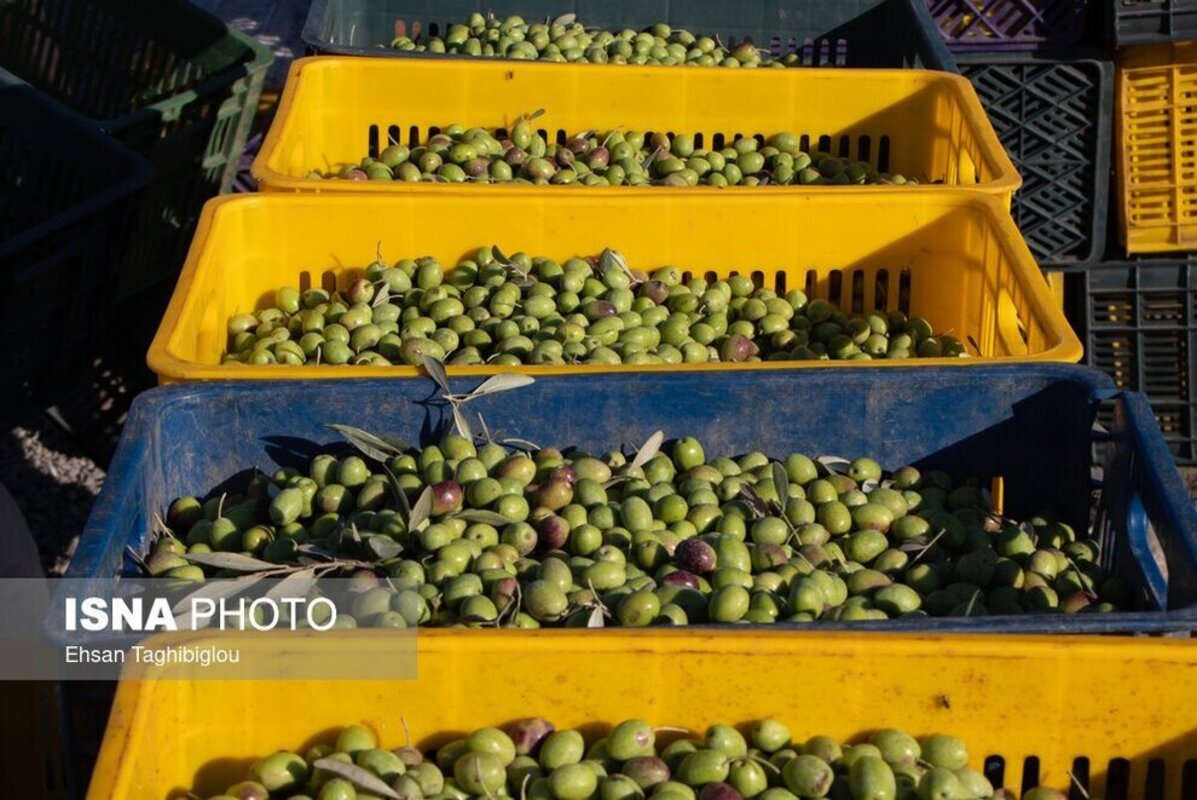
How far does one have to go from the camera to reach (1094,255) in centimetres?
444

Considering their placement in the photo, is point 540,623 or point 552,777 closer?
point 552,777

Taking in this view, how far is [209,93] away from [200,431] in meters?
2.01

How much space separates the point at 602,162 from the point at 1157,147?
1737 millimetres

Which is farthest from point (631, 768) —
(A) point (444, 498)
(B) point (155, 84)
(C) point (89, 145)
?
(B) point (155, 84)

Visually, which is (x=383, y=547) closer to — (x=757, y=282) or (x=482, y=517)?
(x=482, y=517)

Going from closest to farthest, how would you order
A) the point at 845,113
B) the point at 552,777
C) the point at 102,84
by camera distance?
1. the point at 552,777
2. the point at 845,113
3. the point at 102,84

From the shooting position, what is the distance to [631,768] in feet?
6.25

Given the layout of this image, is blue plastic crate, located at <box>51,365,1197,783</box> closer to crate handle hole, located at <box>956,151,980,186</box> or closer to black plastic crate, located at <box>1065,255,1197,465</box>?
crate handle hole, located at <box>956,151,980,186</box>

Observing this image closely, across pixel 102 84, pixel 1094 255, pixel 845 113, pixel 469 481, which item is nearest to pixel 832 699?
pixel 469 481

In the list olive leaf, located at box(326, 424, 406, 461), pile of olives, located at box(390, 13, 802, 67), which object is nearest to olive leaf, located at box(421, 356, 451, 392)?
olive leaf, located at box(326, 424, 406, 461)

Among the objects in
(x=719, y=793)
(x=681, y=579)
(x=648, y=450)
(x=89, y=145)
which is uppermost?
(x=89, y=145)

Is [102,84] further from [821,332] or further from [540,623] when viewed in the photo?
[540,623]

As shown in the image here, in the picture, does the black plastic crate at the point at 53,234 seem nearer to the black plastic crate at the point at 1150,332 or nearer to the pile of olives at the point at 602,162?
the pile of olives at the point at 602,162

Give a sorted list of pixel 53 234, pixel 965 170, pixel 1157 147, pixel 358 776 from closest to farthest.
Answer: pixel 358 776, pixel 53 234, pixel 965 170, pixel 1157 147
